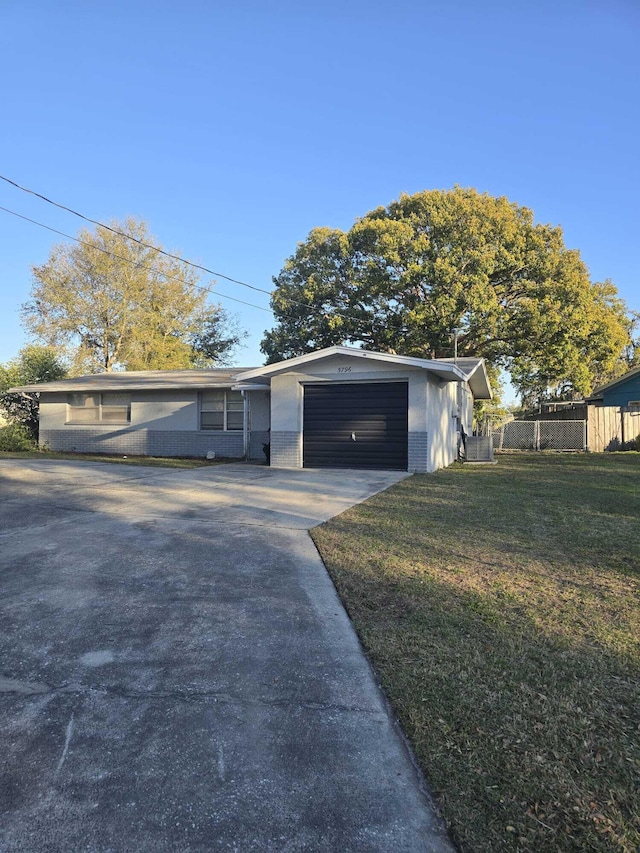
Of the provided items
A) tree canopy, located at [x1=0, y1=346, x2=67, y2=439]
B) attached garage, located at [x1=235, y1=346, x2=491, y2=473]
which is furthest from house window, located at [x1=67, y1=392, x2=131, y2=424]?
attached garage, located at [x1=235, y1=346, x2=491, y2=473]

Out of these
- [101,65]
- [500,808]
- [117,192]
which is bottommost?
[500,808]

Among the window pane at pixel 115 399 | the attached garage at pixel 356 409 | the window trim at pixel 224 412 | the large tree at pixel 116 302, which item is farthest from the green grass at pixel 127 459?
the large tree at pixel 116 302

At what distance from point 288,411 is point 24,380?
1390 centimetres

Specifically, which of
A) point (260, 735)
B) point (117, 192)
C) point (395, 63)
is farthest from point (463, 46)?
point (260, 735)

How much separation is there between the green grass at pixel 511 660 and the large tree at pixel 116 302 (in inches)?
1129

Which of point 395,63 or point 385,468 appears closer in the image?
point 395,63

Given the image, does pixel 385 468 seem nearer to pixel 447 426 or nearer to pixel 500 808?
pixel 447 426

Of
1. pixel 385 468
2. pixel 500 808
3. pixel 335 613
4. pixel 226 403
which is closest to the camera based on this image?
pixel 500 808

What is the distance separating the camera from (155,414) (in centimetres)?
1759

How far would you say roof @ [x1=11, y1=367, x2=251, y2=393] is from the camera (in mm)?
16680

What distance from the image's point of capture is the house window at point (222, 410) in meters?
16.8

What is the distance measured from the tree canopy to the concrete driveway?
1763cm

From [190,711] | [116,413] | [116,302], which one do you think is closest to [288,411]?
[116,413]

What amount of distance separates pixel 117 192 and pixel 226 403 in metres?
7.31
